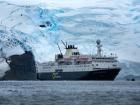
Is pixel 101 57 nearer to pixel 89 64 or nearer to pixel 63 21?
pixel 89 64

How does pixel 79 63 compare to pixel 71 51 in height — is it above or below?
below

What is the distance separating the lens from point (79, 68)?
107812mm

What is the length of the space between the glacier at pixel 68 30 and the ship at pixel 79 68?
9.02 meters

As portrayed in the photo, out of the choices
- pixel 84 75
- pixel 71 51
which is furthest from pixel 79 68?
pixel 71 51

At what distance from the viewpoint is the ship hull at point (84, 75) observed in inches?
4198

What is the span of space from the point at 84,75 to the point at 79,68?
141 cm

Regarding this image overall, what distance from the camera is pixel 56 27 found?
408 feet

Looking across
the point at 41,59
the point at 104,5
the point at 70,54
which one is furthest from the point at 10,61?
the point at 104,5

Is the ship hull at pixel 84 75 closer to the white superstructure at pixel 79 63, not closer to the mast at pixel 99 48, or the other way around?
the white superstructure at pixel 79 63

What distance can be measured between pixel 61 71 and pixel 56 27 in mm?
17171

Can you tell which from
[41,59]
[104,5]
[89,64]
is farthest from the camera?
[104,5]

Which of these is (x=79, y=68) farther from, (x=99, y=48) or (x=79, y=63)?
(x=99, y=48)

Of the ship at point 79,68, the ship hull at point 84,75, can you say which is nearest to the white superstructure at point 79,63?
the ship at point 79,68

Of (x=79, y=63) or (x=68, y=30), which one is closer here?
(x=79, y=63)
